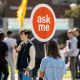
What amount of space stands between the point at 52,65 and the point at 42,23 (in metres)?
1.39

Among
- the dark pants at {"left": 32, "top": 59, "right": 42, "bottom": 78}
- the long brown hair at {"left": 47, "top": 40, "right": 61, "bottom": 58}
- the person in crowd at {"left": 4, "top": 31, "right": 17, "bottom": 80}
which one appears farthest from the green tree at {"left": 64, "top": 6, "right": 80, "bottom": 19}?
the long brown hair at {"left": 47, "top": 40, "right": 61, "bottom": 58}

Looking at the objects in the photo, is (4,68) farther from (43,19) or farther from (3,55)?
(43,19)

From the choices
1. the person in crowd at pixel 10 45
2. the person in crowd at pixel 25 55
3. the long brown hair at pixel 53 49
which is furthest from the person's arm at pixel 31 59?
the person in crowd at pixel 10 45

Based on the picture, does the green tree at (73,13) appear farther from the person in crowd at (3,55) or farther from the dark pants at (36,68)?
the person in crowd at (3,55)

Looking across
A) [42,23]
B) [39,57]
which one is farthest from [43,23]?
[39,57]

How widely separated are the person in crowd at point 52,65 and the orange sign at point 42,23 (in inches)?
47.1

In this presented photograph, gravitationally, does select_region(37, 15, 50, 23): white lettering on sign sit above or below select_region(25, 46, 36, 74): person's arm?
above

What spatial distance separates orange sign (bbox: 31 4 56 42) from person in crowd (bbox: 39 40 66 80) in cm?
120

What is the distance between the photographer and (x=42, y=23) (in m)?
9.39

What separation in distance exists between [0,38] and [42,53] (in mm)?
1523

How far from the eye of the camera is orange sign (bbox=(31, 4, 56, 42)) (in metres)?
9.40

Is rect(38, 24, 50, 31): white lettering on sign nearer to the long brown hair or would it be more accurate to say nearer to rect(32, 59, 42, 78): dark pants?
the long brown hair

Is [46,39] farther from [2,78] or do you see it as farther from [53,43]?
[2,78]

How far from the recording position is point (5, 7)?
6544cm
